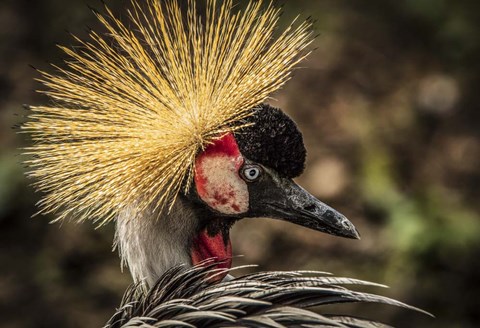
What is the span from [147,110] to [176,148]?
13 centimetres

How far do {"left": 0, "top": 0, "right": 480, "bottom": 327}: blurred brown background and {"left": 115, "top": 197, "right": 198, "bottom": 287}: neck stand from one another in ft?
5.77

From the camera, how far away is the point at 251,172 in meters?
2.13

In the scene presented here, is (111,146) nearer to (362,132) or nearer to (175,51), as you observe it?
(175,51)

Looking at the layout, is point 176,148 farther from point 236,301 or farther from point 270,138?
point 236,301

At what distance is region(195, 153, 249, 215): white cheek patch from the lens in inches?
82.6

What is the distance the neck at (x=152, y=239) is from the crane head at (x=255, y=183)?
2.2 inches

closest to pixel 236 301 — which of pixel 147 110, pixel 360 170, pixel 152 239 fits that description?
pixel 152 239

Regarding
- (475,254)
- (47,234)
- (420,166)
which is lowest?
(475,254)

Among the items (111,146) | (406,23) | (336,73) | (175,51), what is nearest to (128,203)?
(111,146)

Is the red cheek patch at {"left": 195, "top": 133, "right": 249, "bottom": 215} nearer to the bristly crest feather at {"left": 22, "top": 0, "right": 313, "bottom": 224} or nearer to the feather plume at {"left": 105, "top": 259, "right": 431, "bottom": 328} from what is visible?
the bristly crest feather at {"left": 22, "top": 0, "right": 313, "bottom": 224}

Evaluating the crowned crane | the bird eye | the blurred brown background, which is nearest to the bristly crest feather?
the crowned crane

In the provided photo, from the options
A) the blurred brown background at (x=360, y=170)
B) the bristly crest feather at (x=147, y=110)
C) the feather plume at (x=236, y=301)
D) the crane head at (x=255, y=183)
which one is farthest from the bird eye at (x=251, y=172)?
the blurred brown background at (x=360, y=170)

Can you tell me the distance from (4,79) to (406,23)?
7.98 feet

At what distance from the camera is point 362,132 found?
4578 mm
